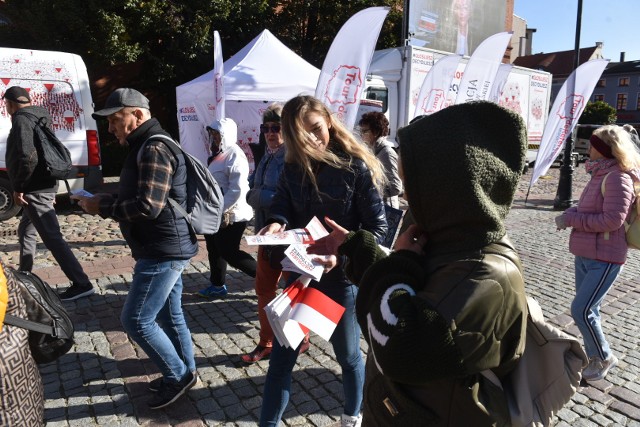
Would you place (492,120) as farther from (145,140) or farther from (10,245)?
(10,245)

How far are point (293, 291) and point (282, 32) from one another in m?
18.4

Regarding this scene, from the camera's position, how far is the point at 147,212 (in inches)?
101

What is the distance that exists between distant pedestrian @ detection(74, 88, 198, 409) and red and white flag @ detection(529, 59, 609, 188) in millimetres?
7596

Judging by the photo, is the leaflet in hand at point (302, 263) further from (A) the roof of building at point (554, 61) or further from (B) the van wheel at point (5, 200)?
(A) the roof of building at point (554, 61)

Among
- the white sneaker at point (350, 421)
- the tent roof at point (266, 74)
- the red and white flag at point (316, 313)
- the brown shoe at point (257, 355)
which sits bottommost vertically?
the brown shoe at point (257, 355)

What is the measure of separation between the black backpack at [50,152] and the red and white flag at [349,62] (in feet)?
9.58

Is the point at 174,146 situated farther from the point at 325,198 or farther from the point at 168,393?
the point at 168,393

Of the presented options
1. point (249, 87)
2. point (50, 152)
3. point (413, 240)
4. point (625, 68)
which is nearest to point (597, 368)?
point (413, 240)

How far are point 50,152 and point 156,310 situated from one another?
8.84 ft

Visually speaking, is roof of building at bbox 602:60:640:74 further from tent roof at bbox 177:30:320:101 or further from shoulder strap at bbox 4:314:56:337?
shoulder strap at bbox 4:314:56:337

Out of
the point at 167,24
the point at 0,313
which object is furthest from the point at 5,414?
the point at 167,24

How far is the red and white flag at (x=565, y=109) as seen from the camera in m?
8.66

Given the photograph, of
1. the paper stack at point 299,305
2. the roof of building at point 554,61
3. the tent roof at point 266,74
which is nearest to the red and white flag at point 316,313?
the paper stack at point 299,305

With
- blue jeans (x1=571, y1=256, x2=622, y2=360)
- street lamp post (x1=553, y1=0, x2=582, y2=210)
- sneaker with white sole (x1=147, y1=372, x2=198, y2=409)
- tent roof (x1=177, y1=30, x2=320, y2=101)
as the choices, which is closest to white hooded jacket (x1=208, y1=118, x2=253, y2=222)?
sneaker with white sole (x1=147, y1=372, x2=198, y2=409)
